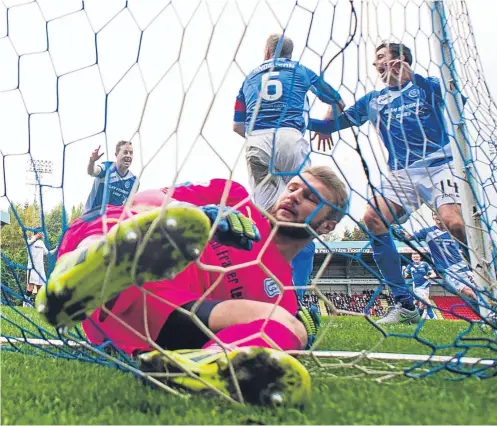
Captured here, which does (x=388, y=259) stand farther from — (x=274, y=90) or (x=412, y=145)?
(x=274, y=90)

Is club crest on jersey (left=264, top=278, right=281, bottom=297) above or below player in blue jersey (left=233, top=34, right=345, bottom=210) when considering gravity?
below

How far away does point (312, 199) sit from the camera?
1.43 meters

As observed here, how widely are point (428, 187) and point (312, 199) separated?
1.16 metres

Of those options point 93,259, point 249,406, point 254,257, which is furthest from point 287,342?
point 93,259

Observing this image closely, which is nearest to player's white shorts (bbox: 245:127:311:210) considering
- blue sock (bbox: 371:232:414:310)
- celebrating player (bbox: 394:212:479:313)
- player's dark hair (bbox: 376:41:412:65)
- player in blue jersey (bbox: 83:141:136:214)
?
player in blue jersey (bbox: 83:141:136:214)

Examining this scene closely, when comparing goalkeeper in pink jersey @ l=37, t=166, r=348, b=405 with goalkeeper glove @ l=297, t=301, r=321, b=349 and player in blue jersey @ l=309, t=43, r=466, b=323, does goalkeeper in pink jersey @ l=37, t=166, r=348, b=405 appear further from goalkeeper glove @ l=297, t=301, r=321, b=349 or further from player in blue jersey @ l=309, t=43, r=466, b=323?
player in blue jersey @ l=309, t=43, r=466, b=323

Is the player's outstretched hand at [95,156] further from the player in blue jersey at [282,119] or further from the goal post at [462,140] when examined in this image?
the goal post at [462,140]

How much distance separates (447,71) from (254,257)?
118cm

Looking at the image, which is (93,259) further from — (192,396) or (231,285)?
(231,285)

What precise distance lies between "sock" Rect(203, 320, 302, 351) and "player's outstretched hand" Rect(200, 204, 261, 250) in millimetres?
168

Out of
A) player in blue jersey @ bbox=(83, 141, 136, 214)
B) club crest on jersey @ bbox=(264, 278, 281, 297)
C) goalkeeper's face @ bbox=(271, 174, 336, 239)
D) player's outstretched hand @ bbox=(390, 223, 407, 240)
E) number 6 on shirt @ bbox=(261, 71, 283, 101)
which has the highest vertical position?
number 6 on shirt @ bbox=(261, 71, 283, 101)

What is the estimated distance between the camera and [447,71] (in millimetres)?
2088

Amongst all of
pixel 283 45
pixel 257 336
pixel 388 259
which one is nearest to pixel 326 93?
pixel 283 45

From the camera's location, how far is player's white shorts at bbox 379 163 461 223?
7.54 ft
